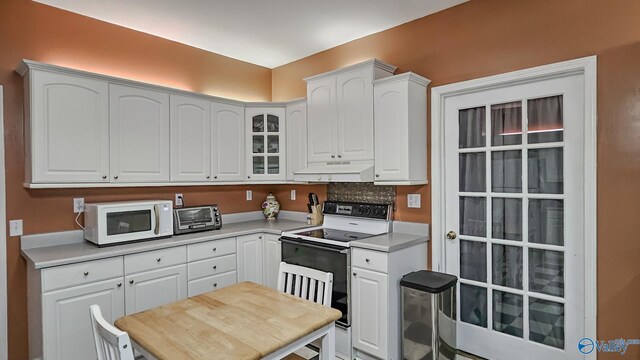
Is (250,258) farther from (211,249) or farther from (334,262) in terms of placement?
(334,262)

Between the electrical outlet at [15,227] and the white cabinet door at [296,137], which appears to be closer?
the electrical outlet at [15,227]

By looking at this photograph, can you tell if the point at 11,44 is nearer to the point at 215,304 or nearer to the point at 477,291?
the point at 215,304

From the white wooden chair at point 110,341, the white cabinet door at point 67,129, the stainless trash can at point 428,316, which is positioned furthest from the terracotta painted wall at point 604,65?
the white cabinet door at point 67,129

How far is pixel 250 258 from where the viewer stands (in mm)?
3338

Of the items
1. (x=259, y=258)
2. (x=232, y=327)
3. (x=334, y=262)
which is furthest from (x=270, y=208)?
(x=232, y=327)

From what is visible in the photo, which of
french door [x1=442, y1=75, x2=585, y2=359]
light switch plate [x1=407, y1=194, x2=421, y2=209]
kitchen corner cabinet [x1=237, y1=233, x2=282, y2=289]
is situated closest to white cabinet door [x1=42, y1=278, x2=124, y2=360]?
kitchen corner cabinet [x1=237, y1=233, x2=282, y2=289]

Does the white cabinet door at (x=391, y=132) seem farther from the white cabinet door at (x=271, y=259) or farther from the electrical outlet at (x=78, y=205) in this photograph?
the electrical outlet at (x=78, y=205)

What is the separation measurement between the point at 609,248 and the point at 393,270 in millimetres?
1315

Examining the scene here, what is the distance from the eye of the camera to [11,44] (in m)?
2.49

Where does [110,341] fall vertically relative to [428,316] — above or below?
above

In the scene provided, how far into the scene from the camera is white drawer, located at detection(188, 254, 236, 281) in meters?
2.92

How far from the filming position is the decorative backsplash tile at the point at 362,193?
3105 millimetres

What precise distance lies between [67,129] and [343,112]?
213 cm

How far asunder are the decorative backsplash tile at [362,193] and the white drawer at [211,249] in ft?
3.57
